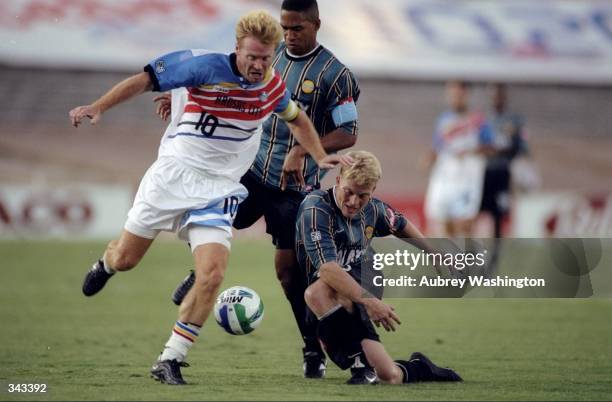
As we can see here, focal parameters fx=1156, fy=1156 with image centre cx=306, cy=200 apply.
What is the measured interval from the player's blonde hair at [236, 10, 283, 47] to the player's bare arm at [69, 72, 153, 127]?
62 centimetres

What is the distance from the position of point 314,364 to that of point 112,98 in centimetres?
225

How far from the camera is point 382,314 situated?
21.3 feet

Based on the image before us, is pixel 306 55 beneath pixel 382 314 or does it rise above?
above

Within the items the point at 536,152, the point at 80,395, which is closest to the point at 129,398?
the point at 80,395

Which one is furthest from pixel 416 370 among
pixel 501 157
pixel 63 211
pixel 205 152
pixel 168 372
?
pixel 63 211

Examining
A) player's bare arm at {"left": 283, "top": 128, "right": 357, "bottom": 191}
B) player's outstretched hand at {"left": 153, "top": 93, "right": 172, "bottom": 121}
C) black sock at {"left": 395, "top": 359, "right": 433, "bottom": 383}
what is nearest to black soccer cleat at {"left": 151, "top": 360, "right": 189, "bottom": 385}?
black sock at {"left": 395, "top": 359, "right": 433, "bottom": 383}

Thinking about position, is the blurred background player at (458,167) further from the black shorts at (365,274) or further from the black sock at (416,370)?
the black sock at (416,370)

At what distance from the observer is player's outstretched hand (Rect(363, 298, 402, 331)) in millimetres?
6496

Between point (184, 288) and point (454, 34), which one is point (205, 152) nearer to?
point (184, 288)

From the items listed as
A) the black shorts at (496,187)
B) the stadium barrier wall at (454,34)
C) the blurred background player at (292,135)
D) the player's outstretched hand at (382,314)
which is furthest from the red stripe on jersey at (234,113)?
the stadium barrier wall at (454,34)

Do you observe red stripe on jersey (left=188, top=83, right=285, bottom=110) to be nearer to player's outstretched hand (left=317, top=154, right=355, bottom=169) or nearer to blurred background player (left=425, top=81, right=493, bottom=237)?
player's outstretched hand (left=317, top=154, right=355, bottom=169)

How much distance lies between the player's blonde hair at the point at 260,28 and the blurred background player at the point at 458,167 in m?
8.11

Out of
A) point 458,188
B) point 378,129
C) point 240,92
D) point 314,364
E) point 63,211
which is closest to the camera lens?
point 240,92

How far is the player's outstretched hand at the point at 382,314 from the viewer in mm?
6496
